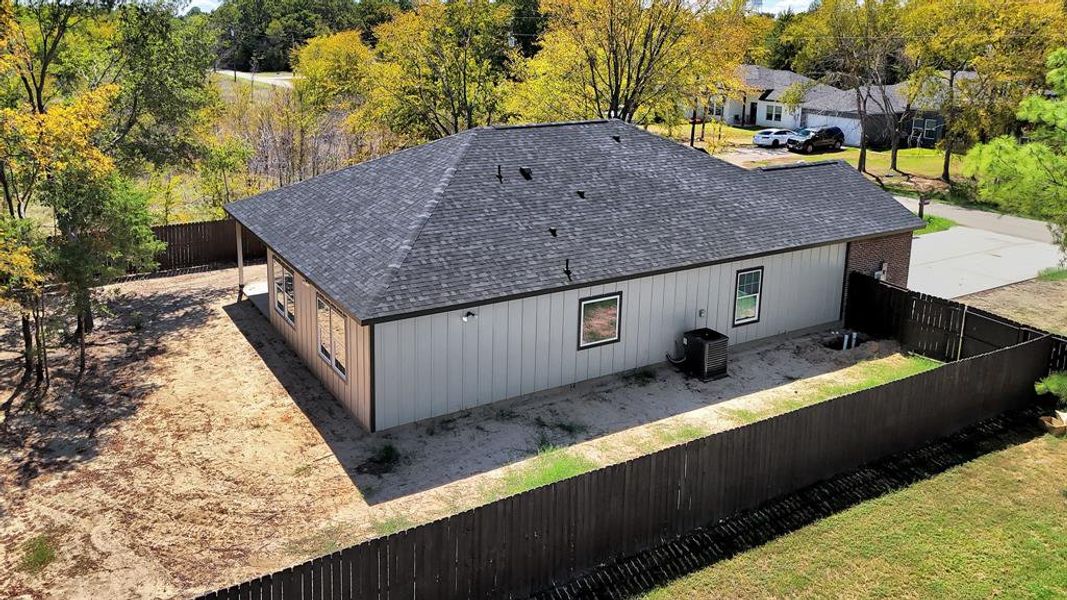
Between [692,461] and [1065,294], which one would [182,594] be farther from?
[1065,294]

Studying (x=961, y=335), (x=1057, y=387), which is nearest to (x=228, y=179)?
(x=961, y=335)

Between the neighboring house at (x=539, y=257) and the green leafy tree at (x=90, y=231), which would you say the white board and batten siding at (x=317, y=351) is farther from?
the green leafy tree at (x=90, y=231)

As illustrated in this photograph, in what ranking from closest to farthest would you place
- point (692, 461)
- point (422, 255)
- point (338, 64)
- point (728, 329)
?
1. point (692, 461)
2. point (422, 255)
3. point (728, 329)
4. point (338, 64)

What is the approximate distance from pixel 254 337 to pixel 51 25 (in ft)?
28.6

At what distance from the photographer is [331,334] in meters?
16.1

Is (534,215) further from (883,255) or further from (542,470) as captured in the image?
(883,255)

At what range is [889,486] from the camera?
512 inches

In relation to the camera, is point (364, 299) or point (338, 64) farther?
point (338, 64)

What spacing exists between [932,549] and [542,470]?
19.2 feet

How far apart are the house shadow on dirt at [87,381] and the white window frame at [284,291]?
2186 millimetres

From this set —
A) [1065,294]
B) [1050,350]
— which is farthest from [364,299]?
[1065,294]

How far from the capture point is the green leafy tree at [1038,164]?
1459 centimetres

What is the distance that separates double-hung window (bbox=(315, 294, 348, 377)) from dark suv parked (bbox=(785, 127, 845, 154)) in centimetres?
4216

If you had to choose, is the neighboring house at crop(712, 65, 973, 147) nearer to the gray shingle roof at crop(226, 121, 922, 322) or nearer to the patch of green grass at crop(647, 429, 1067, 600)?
the gray shingle roof at crop(226, 121, 922, 322)
